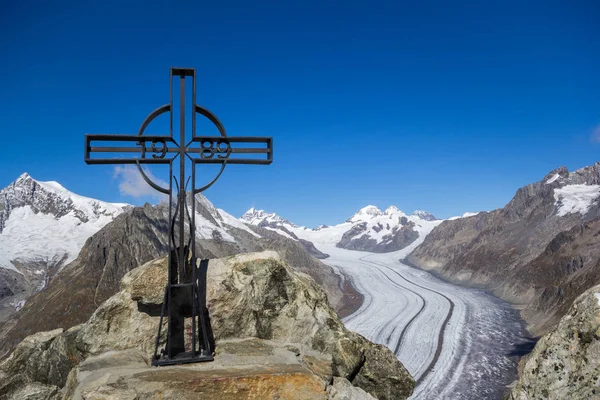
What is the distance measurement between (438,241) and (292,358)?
581ft

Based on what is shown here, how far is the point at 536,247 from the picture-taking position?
374 feet

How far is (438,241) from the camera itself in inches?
6890

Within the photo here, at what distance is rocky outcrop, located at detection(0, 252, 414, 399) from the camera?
7145mm

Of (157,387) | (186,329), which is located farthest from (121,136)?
(157,387)

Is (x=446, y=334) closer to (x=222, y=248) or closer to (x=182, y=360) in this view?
(x=182, y=360)

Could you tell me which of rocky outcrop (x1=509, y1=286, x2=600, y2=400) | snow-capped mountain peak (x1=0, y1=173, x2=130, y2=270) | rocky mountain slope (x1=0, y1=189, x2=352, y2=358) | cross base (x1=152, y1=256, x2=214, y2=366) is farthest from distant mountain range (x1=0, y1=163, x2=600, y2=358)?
cross base (x1=152, y1=256, x2=214, y2=366)

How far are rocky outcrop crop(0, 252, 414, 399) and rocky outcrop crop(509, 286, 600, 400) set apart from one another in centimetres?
258

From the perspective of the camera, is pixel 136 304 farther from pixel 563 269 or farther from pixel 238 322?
pixel 563 269

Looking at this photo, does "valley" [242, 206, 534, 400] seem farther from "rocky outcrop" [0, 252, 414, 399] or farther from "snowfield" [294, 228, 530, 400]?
"rocky outcrop" [0, 252, 414, 399]

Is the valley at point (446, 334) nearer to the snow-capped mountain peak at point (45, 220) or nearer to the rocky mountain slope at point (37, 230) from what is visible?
the rocky mountain slope at point (37, 230)

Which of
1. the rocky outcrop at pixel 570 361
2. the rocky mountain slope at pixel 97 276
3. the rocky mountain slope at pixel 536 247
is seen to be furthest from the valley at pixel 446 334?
the rocky outcrop at pixel 570 361

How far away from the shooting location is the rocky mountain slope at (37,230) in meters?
119

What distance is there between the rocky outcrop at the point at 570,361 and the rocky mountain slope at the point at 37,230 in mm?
117053

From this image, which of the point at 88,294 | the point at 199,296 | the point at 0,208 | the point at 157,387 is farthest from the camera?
the point at 0,208
